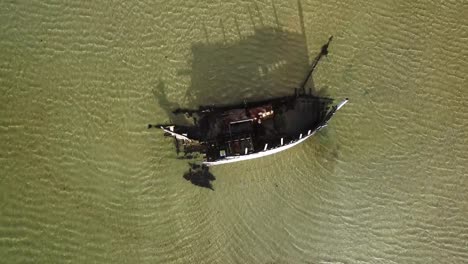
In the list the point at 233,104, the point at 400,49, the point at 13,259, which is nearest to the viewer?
the point at 13,259

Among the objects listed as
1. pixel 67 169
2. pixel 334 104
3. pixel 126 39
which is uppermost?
pixel 126 39

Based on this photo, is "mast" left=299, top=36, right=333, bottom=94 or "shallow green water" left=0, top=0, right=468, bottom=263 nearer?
"shallow green water" left=0, top=0, right=468, bottom=263

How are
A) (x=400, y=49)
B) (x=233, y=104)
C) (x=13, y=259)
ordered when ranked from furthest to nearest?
(x=400, y=49), (x=233, y=104), (x=13, y=259)

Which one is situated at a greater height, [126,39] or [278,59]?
[126,39]

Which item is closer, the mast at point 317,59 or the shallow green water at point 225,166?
the shallow green water at point 225,166

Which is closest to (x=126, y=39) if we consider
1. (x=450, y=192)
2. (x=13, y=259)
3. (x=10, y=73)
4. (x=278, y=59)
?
(x=10, y=73)

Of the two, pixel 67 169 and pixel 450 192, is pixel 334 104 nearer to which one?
pixel 450 192

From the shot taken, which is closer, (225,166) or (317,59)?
(225,166)

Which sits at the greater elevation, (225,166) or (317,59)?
(317,59)
